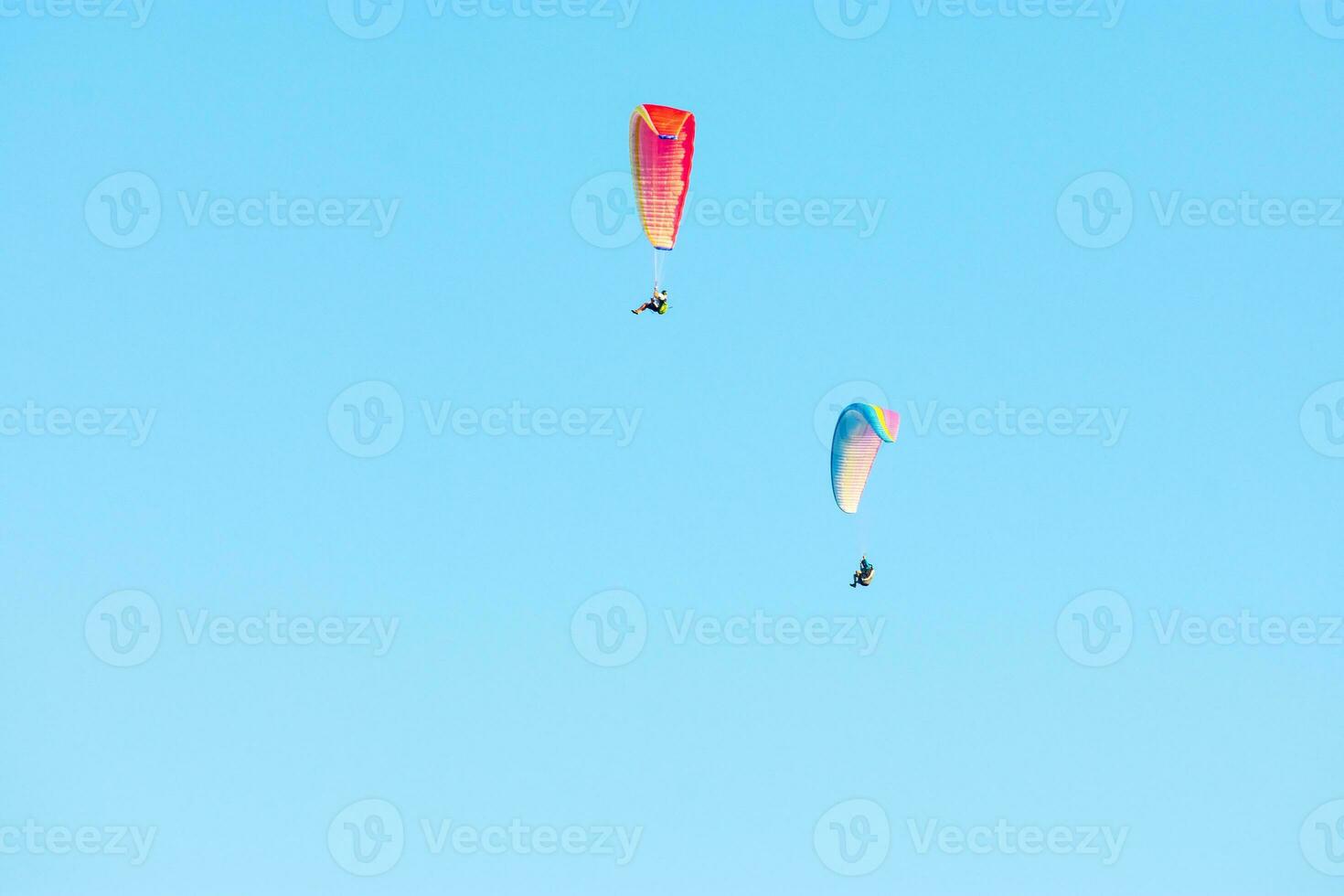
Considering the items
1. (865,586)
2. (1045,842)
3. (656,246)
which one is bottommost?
(1045,842)

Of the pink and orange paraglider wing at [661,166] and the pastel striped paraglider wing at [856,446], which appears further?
the pastel striped paraglider wing at [856,446]

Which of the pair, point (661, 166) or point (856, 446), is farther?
point (856, 446)

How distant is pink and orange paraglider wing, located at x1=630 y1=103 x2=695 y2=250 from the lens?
87562 millimetres

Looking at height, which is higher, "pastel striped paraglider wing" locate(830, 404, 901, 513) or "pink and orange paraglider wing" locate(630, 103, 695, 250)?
"pink and orange paraglider wing" locate(630, 103, 695, 250)

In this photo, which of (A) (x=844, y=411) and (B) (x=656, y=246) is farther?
(A) (x=844, y=411)

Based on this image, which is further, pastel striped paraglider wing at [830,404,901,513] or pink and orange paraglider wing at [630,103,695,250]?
pastel striped paraglider wing at [830,404,901,513]

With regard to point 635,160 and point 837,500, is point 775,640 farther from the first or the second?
point 635,160

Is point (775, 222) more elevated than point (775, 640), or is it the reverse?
point (775, 222)

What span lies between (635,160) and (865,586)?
15.5 m

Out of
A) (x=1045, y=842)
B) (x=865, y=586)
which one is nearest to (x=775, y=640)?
(x=865, y=586)

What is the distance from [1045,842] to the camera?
9150 centimetres

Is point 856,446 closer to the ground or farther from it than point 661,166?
closer to the ground

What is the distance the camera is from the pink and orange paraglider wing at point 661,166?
87562 millimetres

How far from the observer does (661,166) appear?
289 feet
